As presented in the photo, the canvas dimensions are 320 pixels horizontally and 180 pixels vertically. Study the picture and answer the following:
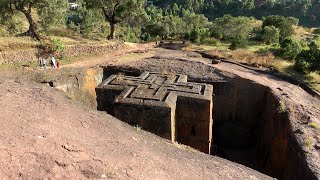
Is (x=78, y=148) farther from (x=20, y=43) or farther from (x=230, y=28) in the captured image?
(x=230, y=28)

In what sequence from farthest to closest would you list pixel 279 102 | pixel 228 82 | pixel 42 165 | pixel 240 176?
pixel 228 82
pixel 279 102
pixel 240 176
pixel 42 165

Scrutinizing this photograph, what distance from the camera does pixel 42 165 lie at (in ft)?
17.5

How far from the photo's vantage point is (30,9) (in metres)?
20.5

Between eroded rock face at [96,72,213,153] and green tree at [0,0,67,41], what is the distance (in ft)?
34.3

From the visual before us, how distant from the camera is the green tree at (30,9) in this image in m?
19.9

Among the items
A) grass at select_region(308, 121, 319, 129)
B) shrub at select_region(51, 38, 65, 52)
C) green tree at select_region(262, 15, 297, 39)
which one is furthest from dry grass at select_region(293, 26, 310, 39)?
shrub at select_region(51, 38, 65, 52)

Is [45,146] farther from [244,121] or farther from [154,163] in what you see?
[244,121]

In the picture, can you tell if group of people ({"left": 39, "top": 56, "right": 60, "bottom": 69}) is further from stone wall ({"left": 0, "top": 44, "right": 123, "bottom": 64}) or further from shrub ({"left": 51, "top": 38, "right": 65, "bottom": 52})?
shrub ({"left": 51, "top": 38, "right": 65, "bottom": 52})

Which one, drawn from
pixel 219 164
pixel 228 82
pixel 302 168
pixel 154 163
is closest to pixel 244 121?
pixel 228 82

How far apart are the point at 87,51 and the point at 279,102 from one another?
12.9 meters

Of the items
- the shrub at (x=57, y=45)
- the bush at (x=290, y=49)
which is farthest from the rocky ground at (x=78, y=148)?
the bush at (x=290, y=49)

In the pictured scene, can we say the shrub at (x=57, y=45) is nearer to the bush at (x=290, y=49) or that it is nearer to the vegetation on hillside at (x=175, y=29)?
the vegetation on hillside at (x=175, y=29)

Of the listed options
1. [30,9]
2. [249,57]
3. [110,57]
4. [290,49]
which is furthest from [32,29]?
[290,49]

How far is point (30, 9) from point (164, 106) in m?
14.5
